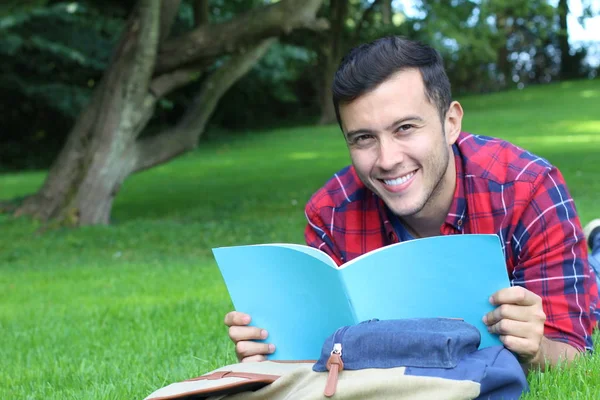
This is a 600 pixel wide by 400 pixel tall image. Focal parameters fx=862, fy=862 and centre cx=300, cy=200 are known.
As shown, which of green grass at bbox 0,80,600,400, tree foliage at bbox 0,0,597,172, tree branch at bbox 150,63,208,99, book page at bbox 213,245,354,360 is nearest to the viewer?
book page at bbox 213,245,354,360

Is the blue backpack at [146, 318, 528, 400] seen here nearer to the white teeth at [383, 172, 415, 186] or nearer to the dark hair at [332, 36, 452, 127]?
the white teeth at [383, 172, 415, 186]

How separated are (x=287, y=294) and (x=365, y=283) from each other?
323 mm

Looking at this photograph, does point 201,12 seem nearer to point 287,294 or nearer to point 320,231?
point 320,231

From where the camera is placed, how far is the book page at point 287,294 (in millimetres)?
2424

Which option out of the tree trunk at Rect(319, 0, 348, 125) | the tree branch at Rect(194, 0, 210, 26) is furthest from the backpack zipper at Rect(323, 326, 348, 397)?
the tree trunk at Rect(319, 0, 348, 125)

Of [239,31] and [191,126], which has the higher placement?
[239,31]

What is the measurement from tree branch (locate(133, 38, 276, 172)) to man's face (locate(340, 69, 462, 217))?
7624mm

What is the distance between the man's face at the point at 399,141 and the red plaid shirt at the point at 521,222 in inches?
5.5

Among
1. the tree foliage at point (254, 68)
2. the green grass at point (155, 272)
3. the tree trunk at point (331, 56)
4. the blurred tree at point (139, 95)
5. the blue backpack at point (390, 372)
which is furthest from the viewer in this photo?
the tree trunk at point (331, 56)

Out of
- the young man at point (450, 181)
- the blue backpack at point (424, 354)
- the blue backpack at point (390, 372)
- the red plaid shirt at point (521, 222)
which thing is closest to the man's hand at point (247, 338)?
the young man at point (450, 181)

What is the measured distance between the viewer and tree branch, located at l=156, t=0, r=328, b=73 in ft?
30.2

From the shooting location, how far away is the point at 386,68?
268 cm

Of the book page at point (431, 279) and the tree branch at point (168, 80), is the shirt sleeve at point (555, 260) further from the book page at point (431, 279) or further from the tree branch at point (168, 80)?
the tree branch at point (168, 80)

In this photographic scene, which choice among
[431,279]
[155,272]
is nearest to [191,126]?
[155,272]
